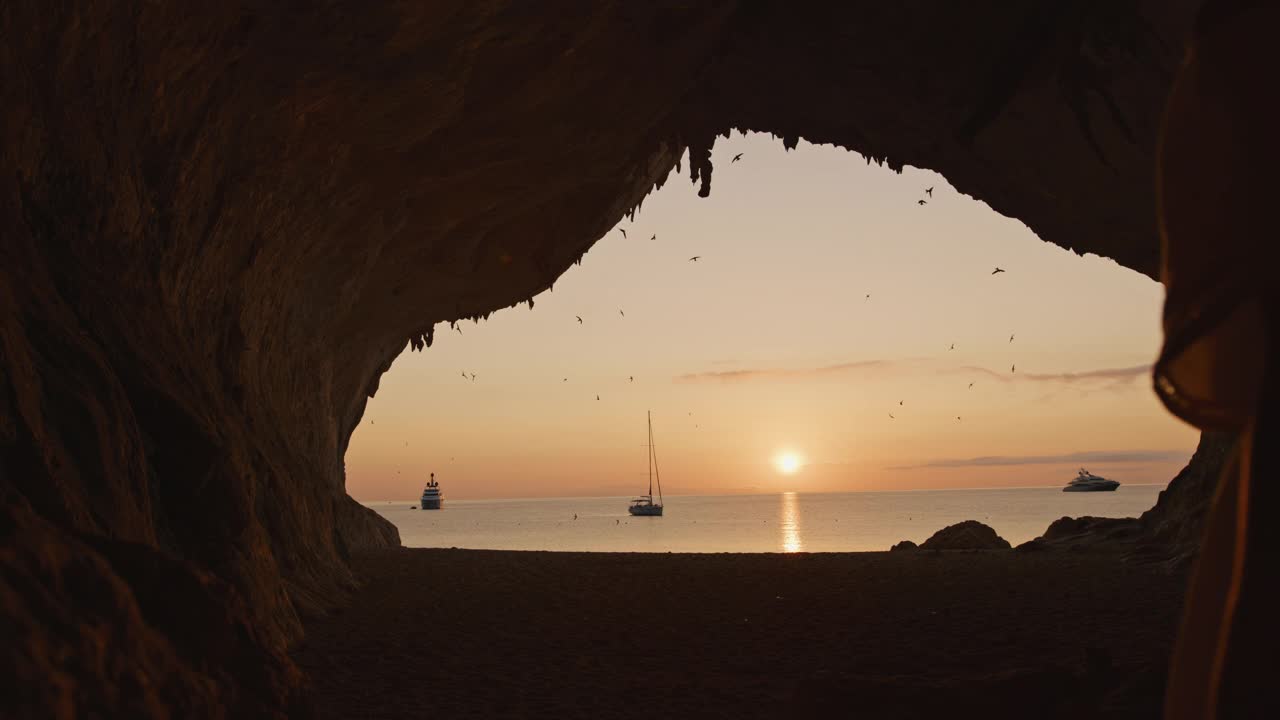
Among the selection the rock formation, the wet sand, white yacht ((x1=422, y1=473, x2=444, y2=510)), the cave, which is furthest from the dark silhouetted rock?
white yacht ((x1=422, y1=473, x2=444, y2=510))

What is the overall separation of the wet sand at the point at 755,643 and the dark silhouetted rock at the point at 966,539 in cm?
672

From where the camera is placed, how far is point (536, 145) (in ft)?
43.6

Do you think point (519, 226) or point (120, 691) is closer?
point (120, 691)

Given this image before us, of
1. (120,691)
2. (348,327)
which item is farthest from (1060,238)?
(120,691)

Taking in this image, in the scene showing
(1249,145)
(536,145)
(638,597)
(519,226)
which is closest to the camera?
(1249,145)

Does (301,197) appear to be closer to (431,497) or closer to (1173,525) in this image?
(1173,525)

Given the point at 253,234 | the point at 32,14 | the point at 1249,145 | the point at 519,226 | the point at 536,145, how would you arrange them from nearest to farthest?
the point at 1249,145, the point at 32,14, the point at 253,234, the point at 536,145, the point at 519,226

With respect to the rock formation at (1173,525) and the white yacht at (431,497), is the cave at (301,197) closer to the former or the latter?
the rock formation at (1173,525)

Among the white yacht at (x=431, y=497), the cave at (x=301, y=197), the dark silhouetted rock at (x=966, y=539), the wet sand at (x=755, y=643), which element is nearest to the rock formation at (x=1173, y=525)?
the cave at (x=301, y=197)

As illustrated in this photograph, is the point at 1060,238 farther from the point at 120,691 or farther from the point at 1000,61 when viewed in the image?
the point at 120,691

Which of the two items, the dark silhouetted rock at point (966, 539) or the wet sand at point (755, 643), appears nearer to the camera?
the wet sand at point (755, 643)

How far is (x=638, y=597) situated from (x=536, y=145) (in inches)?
277

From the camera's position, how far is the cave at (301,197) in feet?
14.3

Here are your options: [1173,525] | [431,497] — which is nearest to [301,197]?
[1173,525]
